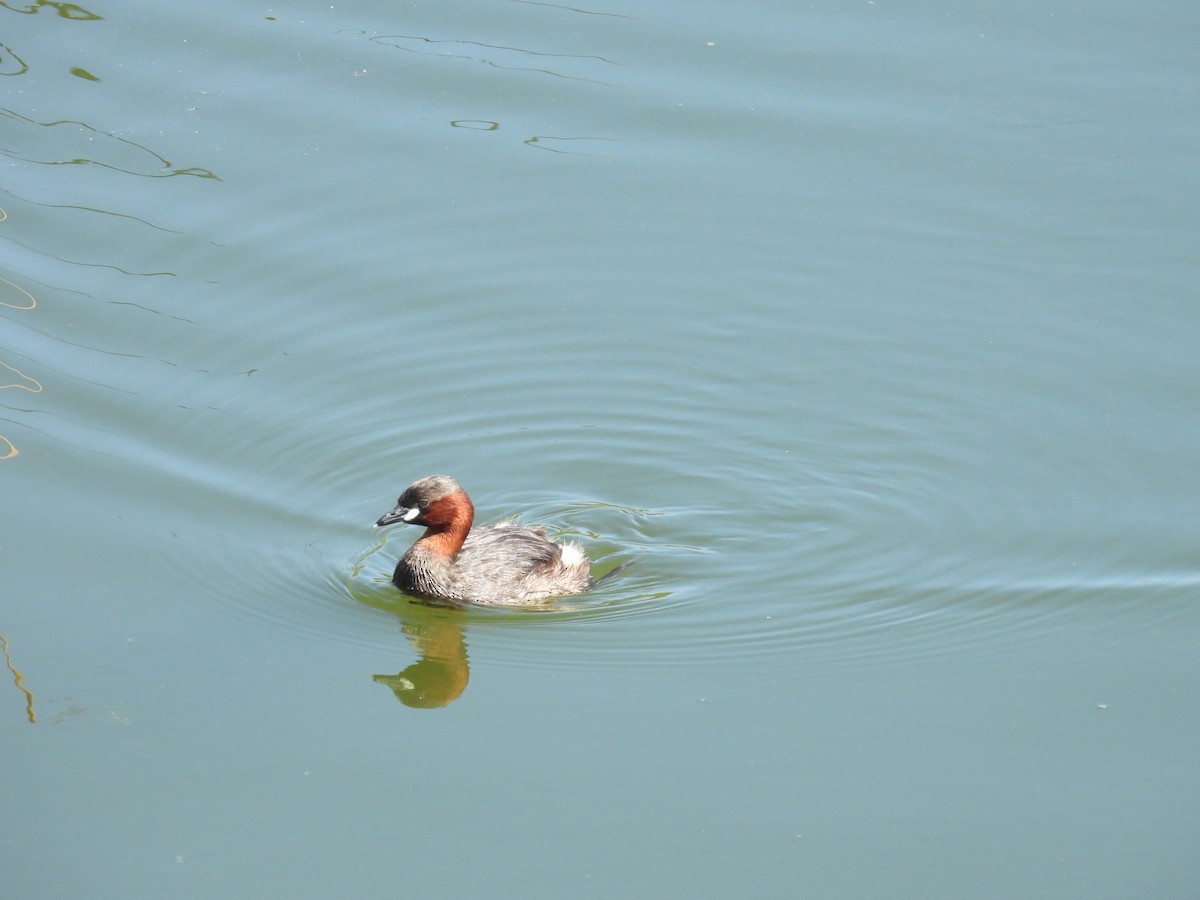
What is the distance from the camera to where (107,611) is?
8.34 metres

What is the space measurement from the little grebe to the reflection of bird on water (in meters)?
0.27

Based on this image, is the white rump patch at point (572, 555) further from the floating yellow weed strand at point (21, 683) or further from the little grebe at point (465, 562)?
the floating yellow weed strand at point (21, 683)

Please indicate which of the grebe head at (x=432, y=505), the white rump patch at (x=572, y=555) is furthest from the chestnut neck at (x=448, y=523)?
the white rump patch at (x=572, y=555)

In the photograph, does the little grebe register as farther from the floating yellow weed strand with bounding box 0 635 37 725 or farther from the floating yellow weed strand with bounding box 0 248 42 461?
the floating yellow weed strand with bounding box 0 248 42 461

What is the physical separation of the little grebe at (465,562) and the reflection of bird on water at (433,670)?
27 cm

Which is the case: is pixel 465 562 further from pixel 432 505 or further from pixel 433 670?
pixel 433 670

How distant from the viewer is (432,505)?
29.1 feet

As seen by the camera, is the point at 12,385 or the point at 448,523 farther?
the point at 12,385

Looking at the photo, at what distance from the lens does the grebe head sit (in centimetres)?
880

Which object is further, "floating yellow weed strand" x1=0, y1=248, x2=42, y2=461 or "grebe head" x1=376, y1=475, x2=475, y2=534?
"floating yellow weed strand" x1=0, y1=248, x2=42, y2=461

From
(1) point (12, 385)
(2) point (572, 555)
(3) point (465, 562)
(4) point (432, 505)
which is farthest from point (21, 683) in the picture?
(1) point (12, 385)

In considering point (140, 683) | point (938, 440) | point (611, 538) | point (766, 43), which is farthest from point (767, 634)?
point (766, 43)

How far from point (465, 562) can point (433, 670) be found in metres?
0.96

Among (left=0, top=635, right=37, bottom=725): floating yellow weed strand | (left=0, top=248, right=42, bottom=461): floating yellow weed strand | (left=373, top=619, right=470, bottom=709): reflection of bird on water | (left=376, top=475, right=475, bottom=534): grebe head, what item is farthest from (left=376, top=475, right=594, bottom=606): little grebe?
(left=0, top=248, right=42, bottom=461): floating yellow weed strand
